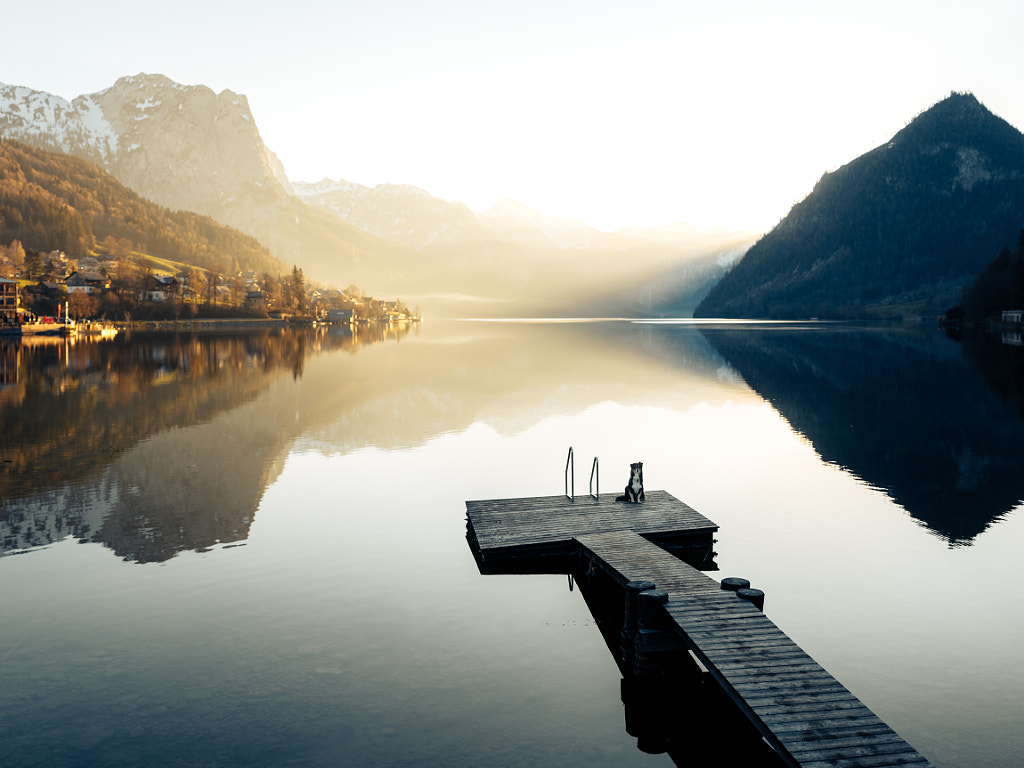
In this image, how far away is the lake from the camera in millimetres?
14312

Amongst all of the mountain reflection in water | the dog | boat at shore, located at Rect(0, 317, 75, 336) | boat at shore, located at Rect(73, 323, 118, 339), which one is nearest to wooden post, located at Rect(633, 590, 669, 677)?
the dog

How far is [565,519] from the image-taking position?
26.4 meters

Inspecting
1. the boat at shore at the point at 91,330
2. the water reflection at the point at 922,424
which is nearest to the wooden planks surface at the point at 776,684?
the water reflection at the point at 922,424

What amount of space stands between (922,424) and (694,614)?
143 feet

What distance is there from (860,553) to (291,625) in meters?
18.9

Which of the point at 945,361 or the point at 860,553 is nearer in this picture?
the point at 860,553

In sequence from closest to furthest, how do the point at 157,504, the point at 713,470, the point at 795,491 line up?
the point at 157,504
the point at 795,491
the point at 713,470

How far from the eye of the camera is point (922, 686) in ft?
52.5

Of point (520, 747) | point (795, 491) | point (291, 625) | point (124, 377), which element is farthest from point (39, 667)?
point (124, 377)

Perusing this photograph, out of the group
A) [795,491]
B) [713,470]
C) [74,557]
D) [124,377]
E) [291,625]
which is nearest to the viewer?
[291,625]

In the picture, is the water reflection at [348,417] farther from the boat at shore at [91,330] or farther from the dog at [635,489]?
the boat at shore at [91,330]

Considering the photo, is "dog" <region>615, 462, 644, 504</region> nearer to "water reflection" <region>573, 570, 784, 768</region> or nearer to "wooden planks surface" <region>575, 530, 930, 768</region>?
"wooden planks surface" <region>575, 530, 930, 768</region>

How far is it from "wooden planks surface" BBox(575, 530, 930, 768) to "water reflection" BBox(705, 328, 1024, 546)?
15018 millimetres

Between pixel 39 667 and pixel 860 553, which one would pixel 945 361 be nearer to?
pixel 860 553
